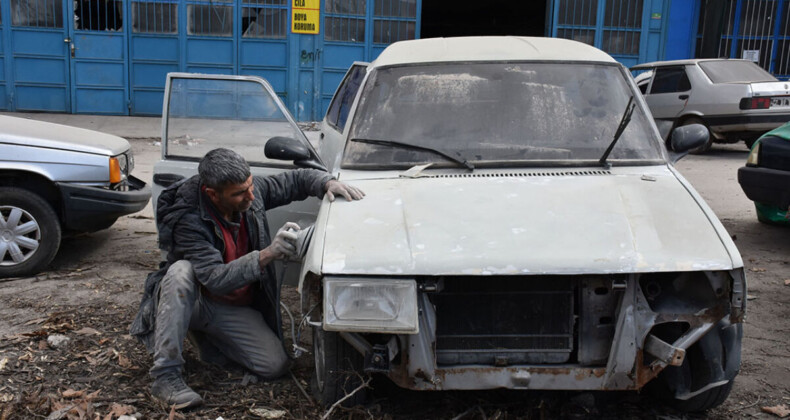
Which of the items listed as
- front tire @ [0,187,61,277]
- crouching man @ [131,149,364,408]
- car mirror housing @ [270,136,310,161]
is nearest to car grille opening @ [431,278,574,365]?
crouching man @ [131,149,364,408]

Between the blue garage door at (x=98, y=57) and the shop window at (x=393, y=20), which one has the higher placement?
the shop window at (x=393, y=20)

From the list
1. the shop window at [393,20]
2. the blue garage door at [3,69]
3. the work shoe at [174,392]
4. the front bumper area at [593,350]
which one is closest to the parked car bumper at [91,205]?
the work shoe at [174,392]

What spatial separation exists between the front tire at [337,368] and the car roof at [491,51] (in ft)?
5.47

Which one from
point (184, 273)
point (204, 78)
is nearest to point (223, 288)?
point (184, 273)

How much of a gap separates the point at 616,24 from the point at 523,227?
13.4 meters

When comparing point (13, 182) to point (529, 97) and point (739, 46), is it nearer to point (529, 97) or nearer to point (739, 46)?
point (529, 97)

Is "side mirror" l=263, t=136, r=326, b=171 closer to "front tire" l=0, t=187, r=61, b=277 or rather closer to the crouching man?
the crouching man

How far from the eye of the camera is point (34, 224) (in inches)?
210

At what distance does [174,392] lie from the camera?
3414mm

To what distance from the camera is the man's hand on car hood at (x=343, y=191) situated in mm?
3326

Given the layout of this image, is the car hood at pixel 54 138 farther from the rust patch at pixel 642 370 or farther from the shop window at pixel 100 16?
the shop window at pixel 100 16

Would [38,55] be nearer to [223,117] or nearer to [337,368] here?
[223,117]

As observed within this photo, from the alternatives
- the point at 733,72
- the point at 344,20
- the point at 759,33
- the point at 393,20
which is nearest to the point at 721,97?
the point at 733,72

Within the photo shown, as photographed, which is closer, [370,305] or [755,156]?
[370,305]
